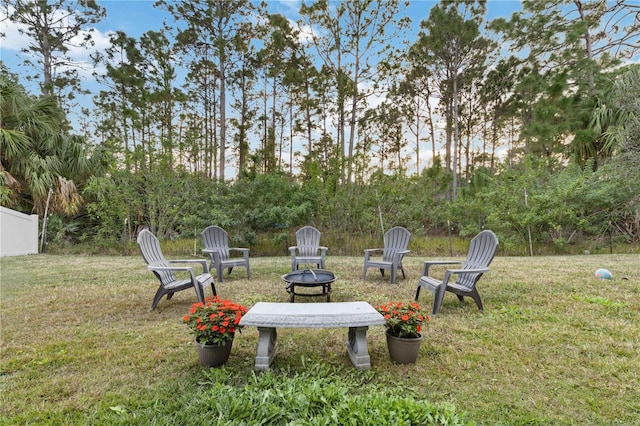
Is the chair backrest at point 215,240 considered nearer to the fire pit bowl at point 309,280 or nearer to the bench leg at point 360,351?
the fire pit bowl at point 309,280

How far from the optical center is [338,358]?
2.34 metres

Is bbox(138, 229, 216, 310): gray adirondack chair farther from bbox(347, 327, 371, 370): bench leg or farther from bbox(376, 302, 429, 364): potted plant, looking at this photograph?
bbox(376, 302, 429, 364): potted plant

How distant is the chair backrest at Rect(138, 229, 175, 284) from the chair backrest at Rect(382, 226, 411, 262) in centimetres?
337

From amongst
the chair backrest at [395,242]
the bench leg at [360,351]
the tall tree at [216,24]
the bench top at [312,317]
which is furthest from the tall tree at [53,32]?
the bench leg at [360,351]

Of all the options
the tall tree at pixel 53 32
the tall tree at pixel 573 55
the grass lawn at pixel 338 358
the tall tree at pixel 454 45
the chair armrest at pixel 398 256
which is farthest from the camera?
the tall tree at pixel 454 45

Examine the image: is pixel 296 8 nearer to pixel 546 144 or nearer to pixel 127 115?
pixel 127 115

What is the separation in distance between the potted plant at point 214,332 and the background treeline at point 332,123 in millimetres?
5718

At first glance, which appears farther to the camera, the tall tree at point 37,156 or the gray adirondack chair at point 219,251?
the tall tree at point 37,156

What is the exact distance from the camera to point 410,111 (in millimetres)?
15102

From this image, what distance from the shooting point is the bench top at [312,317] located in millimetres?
2074

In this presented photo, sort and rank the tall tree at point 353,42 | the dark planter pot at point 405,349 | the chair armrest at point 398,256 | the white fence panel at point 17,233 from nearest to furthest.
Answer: the dark planter pot at point 405,349, the chair armrest at point 398,256, the white fence panel at point 17,233, the tall tree at point 353,42

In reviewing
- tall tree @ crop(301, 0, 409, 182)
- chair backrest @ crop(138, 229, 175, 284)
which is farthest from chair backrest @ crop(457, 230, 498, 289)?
tall tree @ crop(301, 0, 409, 182)

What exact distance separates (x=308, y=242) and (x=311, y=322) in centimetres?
383

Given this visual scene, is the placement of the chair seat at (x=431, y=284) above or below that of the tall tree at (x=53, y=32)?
below
